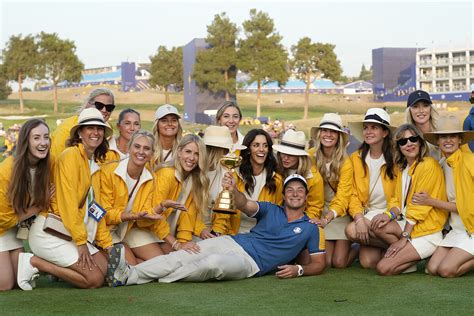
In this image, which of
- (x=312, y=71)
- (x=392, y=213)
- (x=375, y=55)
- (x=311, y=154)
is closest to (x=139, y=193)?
(x=311, y=154)

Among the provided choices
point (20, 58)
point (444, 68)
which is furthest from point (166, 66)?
point (444, 68)

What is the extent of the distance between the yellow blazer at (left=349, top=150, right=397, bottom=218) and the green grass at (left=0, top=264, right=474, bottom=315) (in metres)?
0.88

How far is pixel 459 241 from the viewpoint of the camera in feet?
21.2

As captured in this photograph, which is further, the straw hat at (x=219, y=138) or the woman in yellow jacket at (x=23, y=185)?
the straw hat at (x=219, y=138)

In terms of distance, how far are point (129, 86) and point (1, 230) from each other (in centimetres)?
8909

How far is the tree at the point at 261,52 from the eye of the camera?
5162 cm

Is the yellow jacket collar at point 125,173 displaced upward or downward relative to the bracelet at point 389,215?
upward

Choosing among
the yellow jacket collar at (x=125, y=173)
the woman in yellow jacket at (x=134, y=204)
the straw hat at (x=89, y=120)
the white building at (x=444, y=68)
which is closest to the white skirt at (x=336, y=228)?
the woman in yellow jacket at (x=134, y=204)

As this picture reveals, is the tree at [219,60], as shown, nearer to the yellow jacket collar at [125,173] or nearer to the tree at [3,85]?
the tree at [3,85]

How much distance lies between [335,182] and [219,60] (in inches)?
1697

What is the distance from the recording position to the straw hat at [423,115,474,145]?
21.5ft

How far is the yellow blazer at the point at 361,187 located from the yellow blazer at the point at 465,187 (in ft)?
2.37

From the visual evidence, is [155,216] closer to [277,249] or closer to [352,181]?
[277,249]

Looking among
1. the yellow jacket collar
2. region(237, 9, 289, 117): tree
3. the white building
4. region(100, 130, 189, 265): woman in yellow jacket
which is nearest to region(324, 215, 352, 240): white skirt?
region(100, 130, 189, 265): woman in yellow jacket
